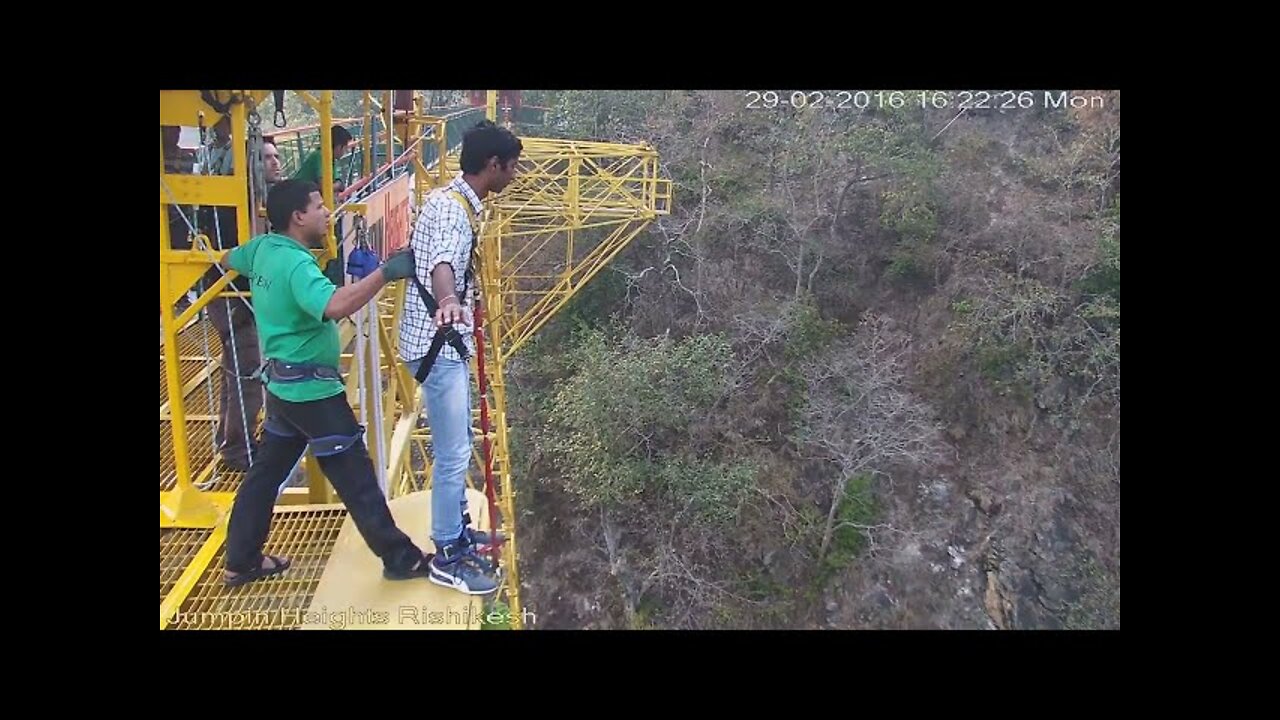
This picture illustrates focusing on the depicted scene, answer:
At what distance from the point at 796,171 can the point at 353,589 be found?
10588 millimetres

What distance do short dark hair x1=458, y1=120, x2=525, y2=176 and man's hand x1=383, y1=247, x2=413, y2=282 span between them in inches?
14.3

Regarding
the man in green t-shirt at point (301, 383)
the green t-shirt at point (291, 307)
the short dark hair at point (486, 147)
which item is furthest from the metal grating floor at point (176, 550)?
the short dark hair at point (486, 147)

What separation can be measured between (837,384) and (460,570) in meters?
9.16

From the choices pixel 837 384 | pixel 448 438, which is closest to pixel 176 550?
pixel 448 438

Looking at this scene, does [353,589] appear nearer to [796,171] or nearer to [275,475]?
[275,475]

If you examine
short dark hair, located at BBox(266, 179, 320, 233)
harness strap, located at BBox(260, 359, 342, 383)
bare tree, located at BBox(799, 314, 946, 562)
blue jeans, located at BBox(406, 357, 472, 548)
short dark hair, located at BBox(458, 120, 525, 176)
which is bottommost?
bare tree, located at BBox(799, 314, 946, 562)

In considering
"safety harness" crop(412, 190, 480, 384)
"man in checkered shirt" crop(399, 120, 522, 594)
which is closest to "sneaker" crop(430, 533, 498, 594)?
"man in checkered shirt" crop(399, 120, 522, 594)

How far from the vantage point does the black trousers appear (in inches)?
92.4

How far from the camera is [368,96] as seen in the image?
3.52 metres

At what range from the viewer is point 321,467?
239 cm

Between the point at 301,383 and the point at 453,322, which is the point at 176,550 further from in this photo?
the point at 453,322

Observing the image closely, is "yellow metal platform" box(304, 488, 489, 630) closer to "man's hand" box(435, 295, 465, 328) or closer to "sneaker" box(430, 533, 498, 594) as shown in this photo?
"sneaker" box(430, 533, 498, 594)

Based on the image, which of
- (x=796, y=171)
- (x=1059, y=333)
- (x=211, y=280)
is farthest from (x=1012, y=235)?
(x=211, y=280)

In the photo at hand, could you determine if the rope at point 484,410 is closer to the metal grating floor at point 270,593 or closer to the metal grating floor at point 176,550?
→ the metal grating floor at point 270,593
